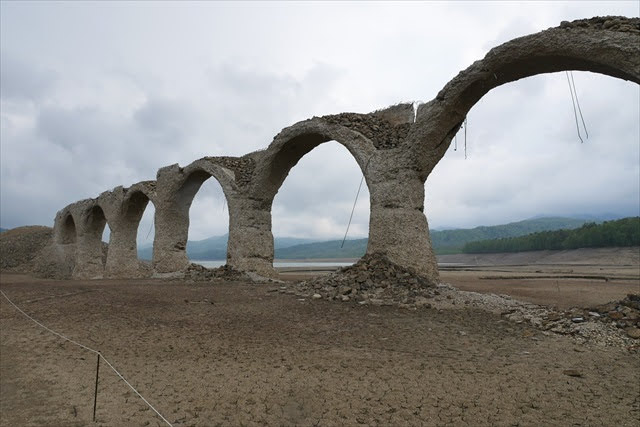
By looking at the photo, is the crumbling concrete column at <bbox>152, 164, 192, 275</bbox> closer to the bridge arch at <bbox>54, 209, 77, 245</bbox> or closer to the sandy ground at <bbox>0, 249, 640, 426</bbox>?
the sandy ground at <bbox>0, 249, 640, 426</bbox>

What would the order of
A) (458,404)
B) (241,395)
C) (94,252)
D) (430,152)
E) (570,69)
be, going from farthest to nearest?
1. (94,252)
2. (430,152)
3. (570,69)
4. (241,395)
5. (458,404)

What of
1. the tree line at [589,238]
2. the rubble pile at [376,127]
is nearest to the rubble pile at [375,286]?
the rubble pile at [376,127]

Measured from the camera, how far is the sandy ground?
271 centimetres

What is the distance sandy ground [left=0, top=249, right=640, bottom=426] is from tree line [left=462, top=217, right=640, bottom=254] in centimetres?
2906

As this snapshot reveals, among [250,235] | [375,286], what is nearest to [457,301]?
[375,286]

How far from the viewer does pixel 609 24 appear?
5.26 metres

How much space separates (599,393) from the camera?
2939mm

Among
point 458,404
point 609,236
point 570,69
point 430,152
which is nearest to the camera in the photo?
point 458,404

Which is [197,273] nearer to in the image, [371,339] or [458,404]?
[371,339]

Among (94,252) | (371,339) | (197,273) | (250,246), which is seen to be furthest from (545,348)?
(94,252)

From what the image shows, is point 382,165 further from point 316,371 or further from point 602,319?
point 316,371

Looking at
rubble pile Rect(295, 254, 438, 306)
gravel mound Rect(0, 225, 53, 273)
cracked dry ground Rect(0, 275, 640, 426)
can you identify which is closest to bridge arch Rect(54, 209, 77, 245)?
gravel mound Rect(0, 225, 53, 273)

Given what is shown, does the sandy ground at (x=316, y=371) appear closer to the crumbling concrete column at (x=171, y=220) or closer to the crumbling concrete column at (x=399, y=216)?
the crumbling concrete column at (x=399, y=216)

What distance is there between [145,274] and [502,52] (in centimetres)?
1525
